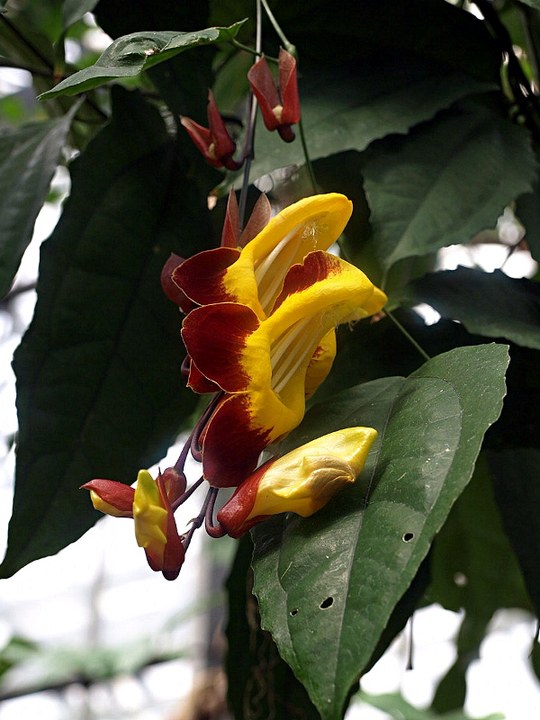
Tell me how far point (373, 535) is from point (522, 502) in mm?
287

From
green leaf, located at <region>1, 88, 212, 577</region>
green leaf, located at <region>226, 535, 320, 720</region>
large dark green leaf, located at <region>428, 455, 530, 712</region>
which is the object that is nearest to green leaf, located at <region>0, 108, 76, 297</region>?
green leaf, located at <region>1, 88, 212, 577</region>

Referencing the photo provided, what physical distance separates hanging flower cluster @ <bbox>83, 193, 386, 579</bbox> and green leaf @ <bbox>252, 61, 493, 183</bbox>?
0.37 ft

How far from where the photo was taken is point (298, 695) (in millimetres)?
544

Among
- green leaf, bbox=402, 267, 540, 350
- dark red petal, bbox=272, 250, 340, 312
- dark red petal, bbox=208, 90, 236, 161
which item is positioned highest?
dark red petal, bbox=208, 90, 236, 161

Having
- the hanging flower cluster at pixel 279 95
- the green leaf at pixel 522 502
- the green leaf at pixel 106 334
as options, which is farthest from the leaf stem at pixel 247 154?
the green leaf at pixel 522 502

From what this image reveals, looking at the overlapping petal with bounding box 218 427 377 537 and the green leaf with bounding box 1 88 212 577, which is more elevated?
the overlapping petal with bounding box 218 427 377 537

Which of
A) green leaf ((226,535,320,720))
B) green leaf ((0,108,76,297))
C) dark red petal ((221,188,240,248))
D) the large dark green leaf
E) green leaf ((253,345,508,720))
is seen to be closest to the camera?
green leaf ((253,345,508,720))

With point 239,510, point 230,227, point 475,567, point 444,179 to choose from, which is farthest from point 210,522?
point 475,567

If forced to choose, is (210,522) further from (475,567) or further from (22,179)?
(475,567)

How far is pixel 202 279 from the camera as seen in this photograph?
1.04 feet

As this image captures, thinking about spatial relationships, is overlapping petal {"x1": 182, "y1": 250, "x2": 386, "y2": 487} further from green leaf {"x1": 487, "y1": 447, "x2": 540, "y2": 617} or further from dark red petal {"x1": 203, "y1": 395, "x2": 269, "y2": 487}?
green leaf {"x1": 487, "y1": 447, "x2": 540, "y2": 617}

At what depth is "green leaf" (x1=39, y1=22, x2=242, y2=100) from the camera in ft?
0.97

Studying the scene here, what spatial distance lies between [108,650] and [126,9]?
1.58 metres

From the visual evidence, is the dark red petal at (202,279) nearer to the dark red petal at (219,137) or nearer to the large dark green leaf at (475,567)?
the dark red petal at (219,137)
